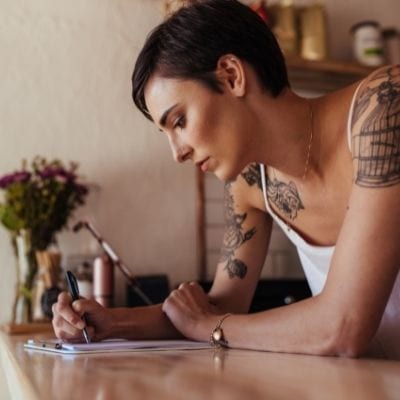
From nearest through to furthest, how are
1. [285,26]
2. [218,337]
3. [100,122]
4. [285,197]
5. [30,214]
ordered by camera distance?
[218,337]
[285,197]
[30,214]
[100,122]
[285,26]

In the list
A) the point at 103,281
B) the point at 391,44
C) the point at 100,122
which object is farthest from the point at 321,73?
the point at 103,281

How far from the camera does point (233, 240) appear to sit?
55.1 inches

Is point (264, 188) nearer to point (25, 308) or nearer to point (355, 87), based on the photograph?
point (355, 87)

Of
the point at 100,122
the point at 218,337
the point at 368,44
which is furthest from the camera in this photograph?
the point at 368,44

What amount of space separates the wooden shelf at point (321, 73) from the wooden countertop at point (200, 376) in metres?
1.39

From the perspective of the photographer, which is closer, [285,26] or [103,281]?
[103,281]

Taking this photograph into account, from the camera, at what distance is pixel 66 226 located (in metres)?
1.93

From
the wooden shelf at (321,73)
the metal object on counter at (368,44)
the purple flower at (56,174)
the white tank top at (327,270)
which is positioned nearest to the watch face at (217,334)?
the white tank top at (327,270)

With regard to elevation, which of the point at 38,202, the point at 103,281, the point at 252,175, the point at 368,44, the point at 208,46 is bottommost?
the point at 103,281

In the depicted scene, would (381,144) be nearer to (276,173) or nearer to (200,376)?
Result: (276,173)

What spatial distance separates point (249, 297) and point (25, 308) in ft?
2.23

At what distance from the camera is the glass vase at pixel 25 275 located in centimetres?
177

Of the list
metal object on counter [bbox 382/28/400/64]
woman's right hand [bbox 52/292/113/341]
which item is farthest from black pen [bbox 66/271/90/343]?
metal object on counter [bbox 382/28/400/64]

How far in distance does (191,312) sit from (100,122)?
1.02 metres
